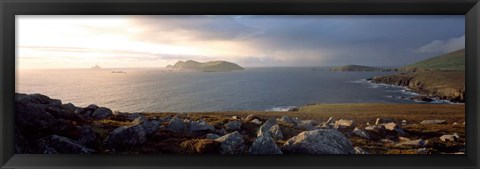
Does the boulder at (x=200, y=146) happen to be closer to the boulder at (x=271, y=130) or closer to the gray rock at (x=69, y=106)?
the boulder at (x=271, y=130)

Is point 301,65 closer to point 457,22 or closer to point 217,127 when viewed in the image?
point 217,127

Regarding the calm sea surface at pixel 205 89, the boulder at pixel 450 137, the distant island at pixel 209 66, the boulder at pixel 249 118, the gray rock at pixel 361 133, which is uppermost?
the distant island at pixel 209 66

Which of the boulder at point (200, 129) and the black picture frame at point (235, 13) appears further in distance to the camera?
the boulder at point (200, 129)

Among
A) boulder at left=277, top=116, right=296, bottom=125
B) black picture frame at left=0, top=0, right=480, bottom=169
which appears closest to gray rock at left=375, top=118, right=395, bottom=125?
black picture frame at left=0, top=0, right=480, bottom=169

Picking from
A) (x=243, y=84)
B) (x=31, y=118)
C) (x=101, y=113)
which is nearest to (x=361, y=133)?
(x=243, y=84)

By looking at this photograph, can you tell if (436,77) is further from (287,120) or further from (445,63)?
(287,120)

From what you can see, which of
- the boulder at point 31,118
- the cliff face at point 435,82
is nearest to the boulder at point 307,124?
the cliff face at point 435,82

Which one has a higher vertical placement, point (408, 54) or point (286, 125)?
point (408, 54)

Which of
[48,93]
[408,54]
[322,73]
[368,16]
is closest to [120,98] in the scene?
[48,93]
